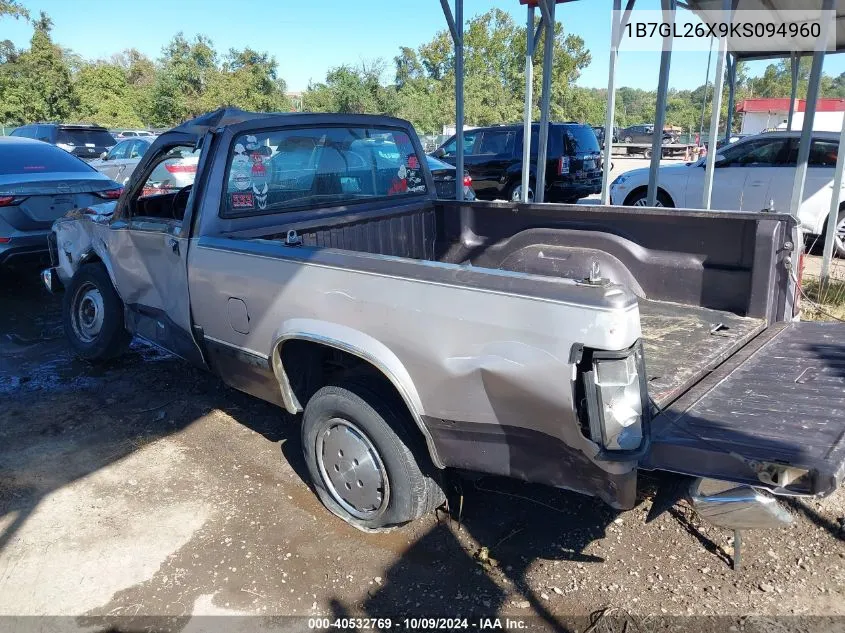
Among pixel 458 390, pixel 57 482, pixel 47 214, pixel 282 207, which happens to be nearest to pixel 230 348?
pixel 282 207

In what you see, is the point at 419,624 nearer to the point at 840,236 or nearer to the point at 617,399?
the point at 617,399

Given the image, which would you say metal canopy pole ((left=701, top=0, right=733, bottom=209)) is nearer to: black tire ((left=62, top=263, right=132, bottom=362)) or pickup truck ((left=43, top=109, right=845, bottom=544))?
pickup truck ((left=43, top=109, right=845, bottom=544))

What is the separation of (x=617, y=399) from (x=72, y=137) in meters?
17.5

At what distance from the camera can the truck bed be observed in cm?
276

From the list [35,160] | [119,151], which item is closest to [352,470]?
[35,160]

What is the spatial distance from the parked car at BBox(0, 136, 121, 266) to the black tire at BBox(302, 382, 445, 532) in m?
5.24

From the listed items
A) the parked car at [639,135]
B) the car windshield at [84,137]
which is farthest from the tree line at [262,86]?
the car windshield at [84,137]

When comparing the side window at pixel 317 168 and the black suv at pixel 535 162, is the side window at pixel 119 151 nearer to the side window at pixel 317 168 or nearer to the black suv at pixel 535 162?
the black suv at pixel 535 162

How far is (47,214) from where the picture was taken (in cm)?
693

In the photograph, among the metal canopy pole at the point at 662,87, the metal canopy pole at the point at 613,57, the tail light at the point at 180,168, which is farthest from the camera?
the tail light at the point at 180,168

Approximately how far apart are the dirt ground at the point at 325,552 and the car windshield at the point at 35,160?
4330mm

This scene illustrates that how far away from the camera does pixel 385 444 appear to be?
111 inches

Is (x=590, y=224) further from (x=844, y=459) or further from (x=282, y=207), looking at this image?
(x=844, y=459)

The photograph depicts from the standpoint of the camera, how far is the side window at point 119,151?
14617 mm
